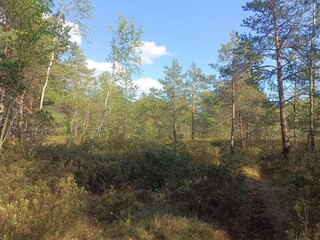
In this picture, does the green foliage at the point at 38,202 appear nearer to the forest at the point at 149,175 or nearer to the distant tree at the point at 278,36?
the forest at the point at 149,175

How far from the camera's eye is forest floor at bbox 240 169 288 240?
7434mm

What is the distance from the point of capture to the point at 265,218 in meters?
8.44

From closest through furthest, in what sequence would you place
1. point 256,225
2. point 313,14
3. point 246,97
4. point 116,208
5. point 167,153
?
point 256,225
point 116,208
point 167,153
point 313,14
point 246,97

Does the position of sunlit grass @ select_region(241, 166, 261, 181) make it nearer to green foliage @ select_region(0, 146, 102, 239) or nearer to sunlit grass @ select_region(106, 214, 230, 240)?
sunlit grass @ select_region(106, 214, 230, 240)

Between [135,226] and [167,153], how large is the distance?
5133mm

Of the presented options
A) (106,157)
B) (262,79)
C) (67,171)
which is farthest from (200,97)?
(67,171)

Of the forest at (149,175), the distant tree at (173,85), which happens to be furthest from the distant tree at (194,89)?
the forest at (149,175)

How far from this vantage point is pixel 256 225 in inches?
316

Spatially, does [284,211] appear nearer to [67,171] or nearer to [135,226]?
[135,226]

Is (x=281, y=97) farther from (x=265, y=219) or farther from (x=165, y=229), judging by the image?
(x=165, y=229)

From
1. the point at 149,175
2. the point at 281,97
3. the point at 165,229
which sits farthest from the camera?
the point at 281,97

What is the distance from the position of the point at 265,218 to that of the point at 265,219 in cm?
7

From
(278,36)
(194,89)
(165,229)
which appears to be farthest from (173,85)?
(165,229)

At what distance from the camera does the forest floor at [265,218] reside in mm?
7434
